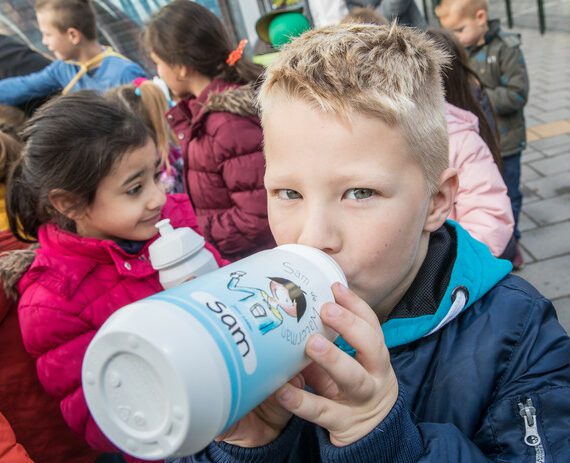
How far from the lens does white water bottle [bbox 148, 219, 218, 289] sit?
162 centimetres

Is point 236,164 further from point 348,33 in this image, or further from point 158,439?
point 158,439

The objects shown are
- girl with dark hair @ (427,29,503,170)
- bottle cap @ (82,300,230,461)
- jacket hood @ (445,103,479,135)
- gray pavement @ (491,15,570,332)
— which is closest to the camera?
bottle cap @ (82,300,230,461)

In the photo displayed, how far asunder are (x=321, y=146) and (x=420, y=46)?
417 mm

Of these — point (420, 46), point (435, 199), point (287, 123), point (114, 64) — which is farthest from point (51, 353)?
point (114, 64)

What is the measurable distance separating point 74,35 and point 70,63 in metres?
0.22

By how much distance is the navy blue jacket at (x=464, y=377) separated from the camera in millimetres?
958

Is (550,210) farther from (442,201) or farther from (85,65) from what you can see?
(85,65)

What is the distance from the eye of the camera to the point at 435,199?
115cm

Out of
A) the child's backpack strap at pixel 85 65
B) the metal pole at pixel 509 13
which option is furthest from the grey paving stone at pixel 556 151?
the metal pole at pixel 509 13

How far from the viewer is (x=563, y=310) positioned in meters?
3.01

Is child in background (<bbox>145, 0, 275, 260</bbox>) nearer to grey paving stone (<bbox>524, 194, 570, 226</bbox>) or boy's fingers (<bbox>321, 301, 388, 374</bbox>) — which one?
boy's fingers (<bbox>321, 301, 388, 374</bbox>)

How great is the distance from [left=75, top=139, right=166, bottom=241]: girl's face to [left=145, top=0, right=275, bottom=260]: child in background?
0.65 meters

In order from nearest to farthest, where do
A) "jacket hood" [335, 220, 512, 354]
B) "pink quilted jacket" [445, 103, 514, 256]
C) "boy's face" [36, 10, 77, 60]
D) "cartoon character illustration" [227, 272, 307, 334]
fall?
"cartoon character illustration" [227, 272, 307, 334] < "jacket hood" [335, 220, 512, 354] < "pink quilted jacket" [445, 103, 514, 256] < "boy's face" [36, 10, 77, 60]

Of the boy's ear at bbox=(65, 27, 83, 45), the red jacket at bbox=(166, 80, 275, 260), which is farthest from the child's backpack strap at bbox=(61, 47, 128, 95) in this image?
the red jacket at bbox=(166, 80, 275, 260)
